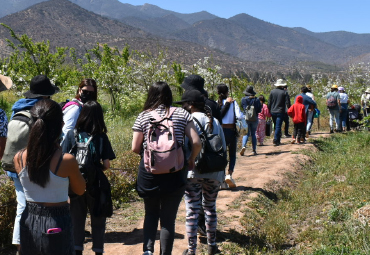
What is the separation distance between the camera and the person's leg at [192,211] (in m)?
4.09

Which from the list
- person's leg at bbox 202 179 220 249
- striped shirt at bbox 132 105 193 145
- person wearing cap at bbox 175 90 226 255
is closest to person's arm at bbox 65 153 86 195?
striped shirt at bbox 132 105 193 145

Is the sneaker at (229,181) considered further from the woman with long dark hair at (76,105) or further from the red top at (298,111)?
the red top at (298,111)

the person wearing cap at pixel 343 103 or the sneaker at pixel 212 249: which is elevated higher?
the person wearing cap at pixel 343 103

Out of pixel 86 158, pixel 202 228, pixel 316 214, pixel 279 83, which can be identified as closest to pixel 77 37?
pixel 279 83

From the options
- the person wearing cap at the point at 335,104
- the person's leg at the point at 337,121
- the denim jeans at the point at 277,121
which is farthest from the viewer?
the person's leg at the point at 337,121

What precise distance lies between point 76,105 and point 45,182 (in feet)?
5.13

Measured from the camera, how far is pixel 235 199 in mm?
6598

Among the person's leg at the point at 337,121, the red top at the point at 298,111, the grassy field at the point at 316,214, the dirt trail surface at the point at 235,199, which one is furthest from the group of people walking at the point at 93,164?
the person's leg at the point at 337,121

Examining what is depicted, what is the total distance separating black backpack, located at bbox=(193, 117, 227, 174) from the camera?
159 inches

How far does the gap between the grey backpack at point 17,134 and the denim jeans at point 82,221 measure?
2.16 ft

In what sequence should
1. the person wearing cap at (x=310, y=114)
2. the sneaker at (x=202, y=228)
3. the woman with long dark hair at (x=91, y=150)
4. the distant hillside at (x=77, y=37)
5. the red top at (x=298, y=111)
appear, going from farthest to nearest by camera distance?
the distant hillside at (x=77, y=37), the person wearing cap at (x=310, y=114), the red top at (x=298, y=111), the sneaker at (x=202, y=228), the woman with long dark hair at (x=91, y=150)

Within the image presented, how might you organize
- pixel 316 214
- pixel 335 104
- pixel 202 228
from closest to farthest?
1. pixel 202 228
2. pixel 316 214
3. pixel 335 104

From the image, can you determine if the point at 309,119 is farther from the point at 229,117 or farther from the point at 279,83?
the point at 229,117

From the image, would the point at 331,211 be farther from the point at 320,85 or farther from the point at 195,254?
the point at 320,85
